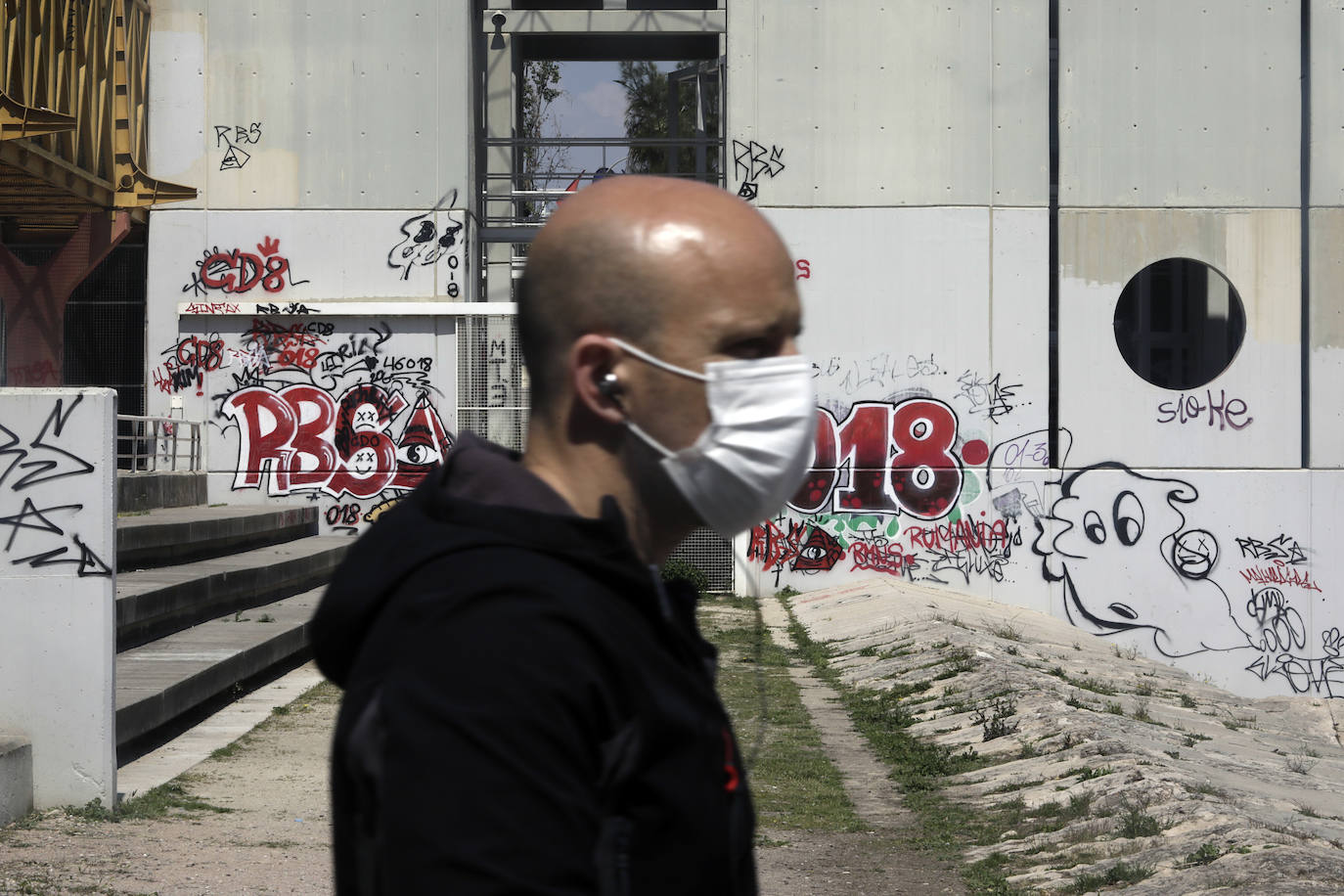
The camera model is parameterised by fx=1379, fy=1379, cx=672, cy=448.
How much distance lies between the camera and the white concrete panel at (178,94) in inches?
790

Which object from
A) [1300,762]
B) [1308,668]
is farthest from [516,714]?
[1308,668]

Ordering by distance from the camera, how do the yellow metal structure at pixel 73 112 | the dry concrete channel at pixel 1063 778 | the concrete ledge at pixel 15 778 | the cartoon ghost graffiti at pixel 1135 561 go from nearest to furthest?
the dry concrete channel at pixel 1063 778
the concrete ledge at pixel 15 778
the yellow metal structure at pixel 73 112
the cartoon ghost graffiti at pixel 1135 561

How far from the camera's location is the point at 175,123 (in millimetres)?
20109

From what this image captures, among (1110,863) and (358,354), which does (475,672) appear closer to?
(1110,863)

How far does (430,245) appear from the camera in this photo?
66.1 ft

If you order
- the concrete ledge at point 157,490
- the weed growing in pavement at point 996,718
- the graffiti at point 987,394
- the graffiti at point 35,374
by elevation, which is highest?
the graffiti at point 35,374

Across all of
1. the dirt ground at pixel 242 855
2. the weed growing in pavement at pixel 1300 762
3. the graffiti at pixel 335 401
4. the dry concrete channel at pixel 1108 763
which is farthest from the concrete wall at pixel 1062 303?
the dirt ground at pixel 242 855

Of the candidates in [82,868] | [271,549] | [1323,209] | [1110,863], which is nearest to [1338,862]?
[1110,863]

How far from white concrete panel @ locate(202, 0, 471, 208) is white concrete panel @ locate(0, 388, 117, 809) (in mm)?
14027

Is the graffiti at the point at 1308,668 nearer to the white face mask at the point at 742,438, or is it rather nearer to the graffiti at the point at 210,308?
the graffiti at the point at 210,308

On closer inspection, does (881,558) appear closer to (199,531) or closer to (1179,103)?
(1179,103)

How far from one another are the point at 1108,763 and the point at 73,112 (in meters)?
14.6

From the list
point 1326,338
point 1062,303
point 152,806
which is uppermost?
point 1062,303

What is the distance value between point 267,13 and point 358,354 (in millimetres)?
5193
